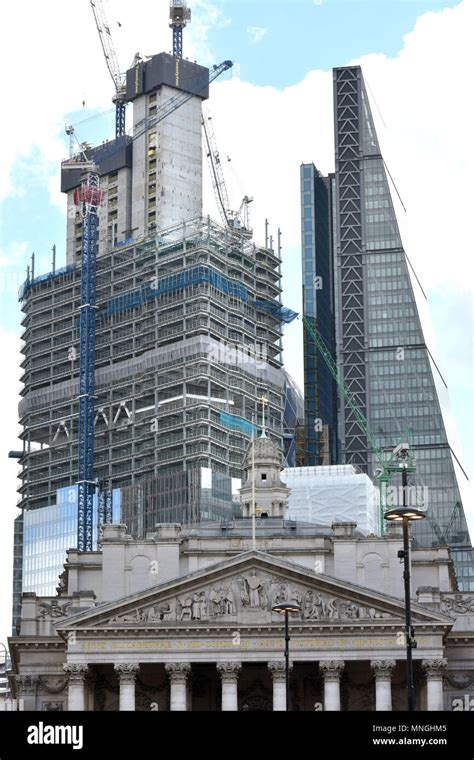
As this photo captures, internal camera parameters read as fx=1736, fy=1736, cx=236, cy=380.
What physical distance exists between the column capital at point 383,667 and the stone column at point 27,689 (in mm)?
23460

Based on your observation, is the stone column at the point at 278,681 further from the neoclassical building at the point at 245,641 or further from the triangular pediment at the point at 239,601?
the triangular pediment at the point at 239,601

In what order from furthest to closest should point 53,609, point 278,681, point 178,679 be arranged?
point 53,609 < point 178,679 < point 278,681

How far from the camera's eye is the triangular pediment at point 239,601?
112750mm

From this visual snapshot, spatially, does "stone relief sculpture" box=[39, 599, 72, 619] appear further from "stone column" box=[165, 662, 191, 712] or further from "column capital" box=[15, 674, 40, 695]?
"stone column" box=[165, 662, 191, 712]

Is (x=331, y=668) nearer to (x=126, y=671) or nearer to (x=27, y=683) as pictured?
(x=126, y=671)

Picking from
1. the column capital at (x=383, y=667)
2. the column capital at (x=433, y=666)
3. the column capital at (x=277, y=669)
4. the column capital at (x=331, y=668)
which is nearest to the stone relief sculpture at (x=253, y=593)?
the column capital at (x=277, y=669)

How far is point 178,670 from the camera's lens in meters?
113

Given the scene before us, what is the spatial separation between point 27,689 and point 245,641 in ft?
53.4

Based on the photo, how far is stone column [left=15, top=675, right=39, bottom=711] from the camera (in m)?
118

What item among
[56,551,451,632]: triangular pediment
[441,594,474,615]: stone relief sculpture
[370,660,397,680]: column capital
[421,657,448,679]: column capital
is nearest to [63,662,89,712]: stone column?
[56,551,451,632]: triangular pediment

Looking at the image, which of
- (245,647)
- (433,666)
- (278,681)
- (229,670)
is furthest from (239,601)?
(433,666)

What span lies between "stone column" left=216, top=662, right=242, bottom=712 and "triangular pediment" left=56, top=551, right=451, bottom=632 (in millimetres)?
2705

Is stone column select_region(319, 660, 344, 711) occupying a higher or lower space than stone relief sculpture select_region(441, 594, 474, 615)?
lower

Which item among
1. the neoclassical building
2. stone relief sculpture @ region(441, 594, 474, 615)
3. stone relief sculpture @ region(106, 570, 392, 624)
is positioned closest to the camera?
the neoclassical building
